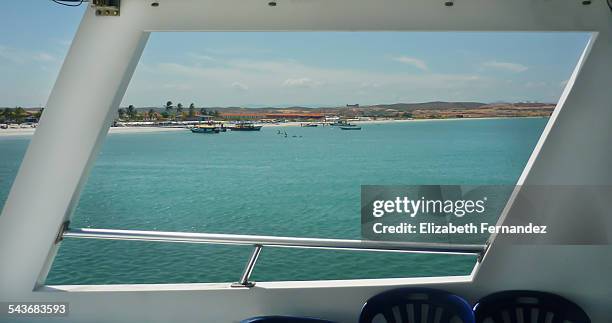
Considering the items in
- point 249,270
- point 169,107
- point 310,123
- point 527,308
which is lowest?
point 527,308

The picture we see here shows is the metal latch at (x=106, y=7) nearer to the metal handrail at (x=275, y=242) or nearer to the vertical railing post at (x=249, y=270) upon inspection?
the metal handrail at (x=275, y=242)

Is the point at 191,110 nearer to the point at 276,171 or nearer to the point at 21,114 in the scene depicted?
the point at 276,171

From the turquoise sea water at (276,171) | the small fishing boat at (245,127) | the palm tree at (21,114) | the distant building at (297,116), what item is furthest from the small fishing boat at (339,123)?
the palm tree at (21,114)

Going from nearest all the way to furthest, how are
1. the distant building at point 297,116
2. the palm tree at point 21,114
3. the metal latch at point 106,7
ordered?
the metal latch at point 106,7
the palm tree at point 21,114
the distant building at point 297,116

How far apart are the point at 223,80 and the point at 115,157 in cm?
1024

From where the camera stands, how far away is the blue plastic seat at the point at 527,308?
2.74 m

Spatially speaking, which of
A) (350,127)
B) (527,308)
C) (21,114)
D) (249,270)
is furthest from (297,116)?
(527,308)

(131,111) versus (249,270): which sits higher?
(131,111)

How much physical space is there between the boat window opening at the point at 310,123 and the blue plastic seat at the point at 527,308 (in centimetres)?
3318

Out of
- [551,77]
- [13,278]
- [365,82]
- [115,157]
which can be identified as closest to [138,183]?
[115,157]

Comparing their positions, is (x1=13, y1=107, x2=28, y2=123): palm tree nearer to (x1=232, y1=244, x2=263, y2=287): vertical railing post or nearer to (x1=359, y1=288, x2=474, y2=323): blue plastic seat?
(x1=232, y1=244, x2=263, y2=287): vertical railing post

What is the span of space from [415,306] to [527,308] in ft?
1.94

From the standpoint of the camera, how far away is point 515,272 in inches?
115

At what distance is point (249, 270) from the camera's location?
2.85m
